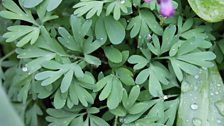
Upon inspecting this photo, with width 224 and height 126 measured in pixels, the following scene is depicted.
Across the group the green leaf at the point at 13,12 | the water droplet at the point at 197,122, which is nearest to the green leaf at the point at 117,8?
the green leaf at the point at 13,12

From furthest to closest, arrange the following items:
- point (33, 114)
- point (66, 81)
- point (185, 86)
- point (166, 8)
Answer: point (33, 114), point (185, 86), point (66, 81), point (166, 8)

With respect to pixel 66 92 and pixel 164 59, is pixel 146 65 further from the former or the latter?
pixel 66 92

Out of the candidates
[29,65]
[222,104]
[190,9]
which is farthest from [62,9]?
[222,104]

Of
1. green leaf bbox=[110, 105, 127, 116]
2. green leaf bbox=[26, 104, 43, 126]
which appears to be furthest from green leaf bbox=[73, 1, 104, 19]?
green leaf bbox=[26, 104, 43, 126]

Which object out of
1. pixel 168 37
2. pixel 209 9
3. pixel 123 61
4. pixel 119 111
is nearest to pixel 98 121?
pixel 119 111

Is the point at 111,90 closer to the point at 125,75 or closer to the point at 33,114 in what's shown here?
the point at 125,75

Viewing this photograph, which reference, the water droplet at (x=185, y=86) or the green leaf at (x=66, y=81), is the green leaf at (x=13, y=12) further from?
the water droplet at (x=185, y=86)
